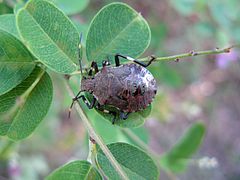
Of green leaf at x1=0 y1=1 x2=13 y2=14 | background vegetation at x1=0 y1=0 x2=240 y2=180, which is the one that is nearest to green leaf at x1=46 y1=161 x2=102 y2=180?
background vegetation at x1=0 y1=0 x2=240 y2=180

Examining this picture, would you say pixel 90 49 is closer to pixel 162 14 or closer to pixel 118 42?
pixel 118 42

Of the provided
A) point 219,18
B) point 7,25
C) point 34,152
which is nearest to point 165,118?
point 219,18

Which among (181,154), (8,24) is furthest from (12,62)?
(181,154)

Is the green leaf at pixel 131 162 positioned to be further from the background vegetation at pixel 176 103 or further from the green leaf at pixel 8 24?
the background vegetation at pixel 176 103

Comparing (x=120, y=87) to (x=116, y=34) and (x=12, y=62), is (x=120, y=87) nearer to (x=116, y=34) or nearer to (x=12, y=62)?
(x=116, y=34)

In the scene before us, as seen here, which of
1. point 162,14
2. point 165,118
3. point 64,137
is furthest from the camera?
point 162,14
